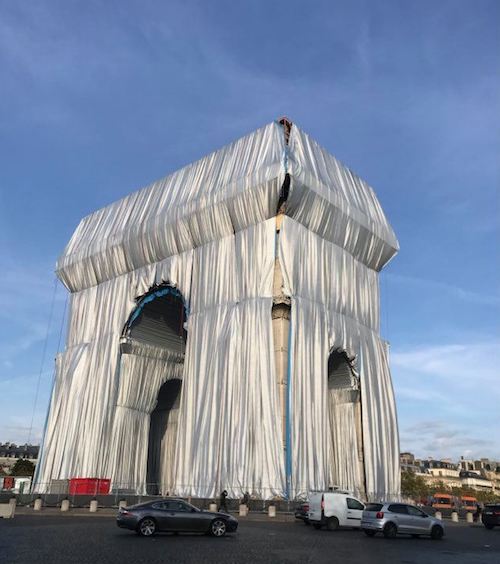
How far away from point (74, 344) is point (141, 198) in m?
10.9

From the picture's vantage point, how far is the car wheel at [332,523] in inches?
800

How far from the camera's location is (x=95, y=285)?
138 ft

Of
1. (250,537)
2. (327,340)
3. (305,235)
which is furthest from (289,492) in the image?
(305,235)

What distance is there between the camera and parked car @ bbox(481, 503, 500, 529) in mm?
26672

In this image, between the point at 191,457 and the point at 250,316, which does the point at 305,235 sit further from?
the point at 191,457

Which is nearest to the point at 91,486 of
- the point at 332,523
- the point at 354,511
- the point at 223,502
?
the point at 223,502

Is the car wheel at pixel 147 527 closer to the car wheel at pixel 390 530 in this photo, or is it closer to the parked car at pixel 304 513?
the car wheel at pixel 390 530

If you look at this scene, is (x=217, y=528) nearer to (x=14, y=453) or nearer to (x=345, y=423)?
(x=345, y=423)

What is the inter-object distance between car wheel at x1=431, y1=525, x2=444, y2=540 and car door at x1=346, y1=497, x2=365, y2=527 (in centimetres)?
258

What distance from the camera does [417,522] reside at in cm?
1867

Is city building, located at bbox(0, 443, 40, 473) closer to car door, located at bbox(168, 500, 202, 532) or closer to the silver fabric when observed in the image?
the silver fabric

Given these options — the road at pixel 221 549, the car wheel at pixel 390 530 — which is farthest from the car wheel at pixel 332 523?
the road at pixel 221 549

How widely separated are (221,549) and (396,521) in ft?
25.5

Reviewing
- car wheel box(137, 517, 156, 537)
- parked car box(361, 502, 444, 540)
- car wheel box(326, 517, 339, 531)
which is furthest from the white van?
car wheel box(137, 517, 156, 537)
